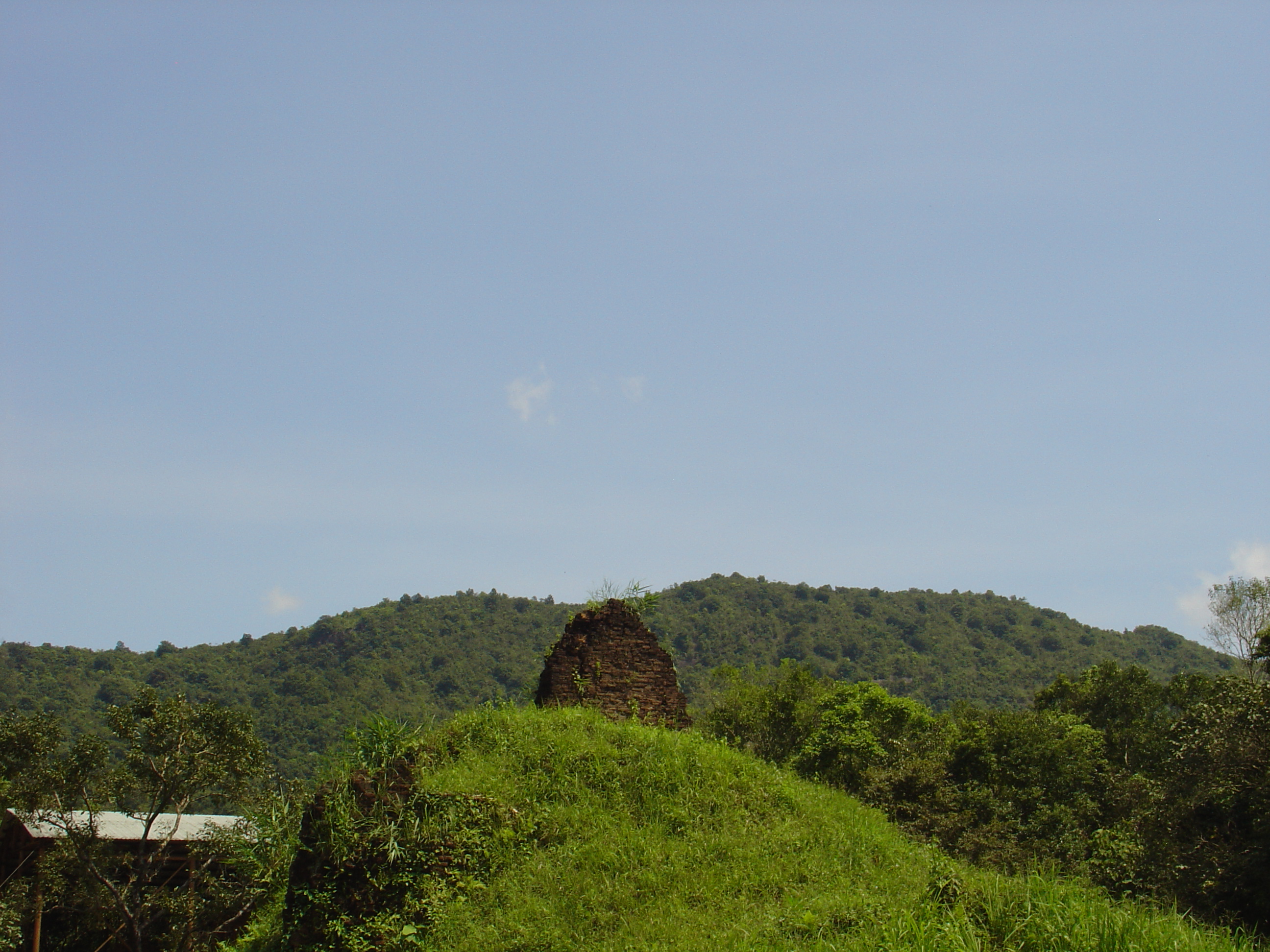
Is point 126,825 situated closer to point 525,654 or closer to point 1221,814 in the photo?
point 1221,814

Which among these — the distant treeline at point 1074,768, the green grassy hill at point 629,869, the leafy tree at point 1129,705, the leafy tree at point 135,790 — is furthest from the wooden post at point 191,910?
the leafy tree at point 1129,705

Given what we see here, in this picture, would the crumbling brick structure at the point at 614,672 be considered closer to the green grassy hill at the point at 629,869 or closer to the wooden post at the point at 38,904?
the green grassy hill at the point at 629,869

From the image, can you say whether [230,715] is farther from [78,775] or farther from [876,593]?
[876,593]

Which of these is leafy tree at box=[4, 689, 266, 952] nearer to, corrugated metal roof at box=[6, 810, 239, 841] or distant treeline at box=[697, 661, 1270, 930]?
corrugated metal roof at box=[6, 810, 239, 841]

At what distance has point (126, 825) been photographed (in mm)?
21766

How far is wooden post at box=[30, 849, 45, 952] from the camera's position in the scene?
18375 millimetres

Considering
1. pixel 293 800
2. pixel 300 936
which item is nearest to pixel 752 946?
pixel 300 936

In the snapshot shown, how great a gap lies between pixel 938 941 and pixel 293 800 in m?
14.9

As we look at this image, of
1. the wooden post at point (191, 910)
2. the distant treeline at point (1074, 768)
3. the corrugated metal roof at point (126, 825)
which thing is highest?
the distant treeline at point (1074, 768)

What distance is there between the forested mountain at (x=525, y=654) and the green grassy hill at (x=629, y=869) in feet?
84.4

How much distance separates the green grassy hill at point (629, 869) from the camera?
774 cm

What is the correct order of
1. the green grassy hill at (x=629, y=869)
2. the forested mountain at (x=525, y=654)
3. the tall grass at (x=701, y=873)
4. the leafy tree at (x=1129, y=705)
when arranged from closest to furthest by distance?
the tall grass at (x=701, y=873) < the green grassy hill at (x=629, y=869) < the leafy tree at (x=1129, y=705) < the forested mountain at (x=525, y=654)

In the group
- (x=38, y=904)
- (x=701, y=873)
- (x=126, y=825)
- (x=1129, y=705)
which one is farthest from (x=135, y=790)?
(x=1129, y=705)

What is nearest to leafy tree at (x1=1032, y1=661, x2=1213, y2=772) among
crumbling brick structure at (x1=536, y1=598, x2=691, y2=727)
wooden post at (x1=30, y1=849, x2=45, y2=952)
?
Answer: crumbling brick structure at (x1=536, y1=598, x2=691, y2=727)
